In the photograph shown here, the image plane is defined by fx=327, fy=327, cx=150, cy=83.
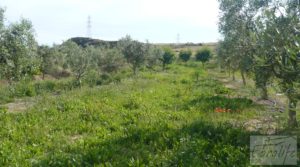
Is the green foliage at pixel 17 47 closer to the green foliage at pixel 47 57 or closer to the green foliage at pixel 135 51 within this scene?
the green foliage at pixel 135 51

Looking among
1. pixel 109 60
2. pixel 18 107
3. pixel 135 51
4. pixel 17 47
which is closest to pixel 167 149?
pixel 18 107

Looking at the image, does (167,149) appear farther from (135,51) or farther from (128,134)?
(135,51)

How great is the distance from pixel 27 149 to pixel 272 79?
8172 millimetres

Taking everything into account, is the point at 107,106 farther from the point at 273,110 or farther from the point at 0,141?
the point at 273,110

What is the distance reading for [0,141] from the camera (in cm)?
1071

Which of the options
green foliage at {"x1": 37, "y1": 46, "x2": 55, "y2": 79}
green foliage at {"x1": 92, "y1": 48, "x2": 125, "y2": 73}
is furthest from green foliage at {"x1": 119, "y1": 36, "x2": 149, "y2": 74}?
green foliage at {"x1": 37, "y1": 46, "x2": 55, "y2": 79}

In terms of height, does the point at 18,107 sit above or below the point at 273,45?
below

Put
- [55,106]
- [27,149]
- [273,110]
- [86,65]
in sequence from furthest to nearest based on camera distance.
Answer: [86,65] → [273,110] → [55,106] → [27,149]

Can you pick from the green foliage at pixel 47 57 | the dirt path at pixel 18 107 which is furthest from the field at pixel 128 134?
the green foliage at pixel 47 57

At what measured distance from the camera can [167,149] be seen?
31.4ft

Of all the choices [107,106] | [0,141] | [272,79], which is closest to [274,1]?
[272,79]
